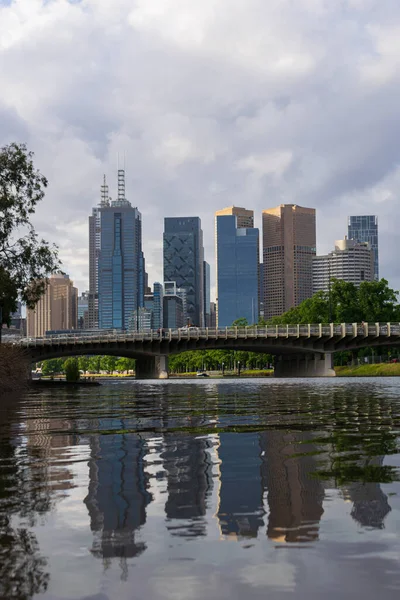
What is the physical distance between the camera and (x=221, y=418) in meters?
20.5

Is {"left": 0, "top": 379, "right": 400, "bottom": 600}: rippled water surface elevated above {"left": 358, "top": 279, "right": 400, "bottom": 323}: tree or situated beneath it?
situated beneath

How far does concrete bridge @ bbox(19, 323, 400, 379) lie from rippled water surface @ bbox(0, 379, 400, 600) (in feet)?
303

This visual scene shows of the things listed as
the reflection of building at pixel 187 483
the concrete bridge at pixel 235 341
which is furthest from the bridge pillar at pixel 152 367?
the reflection of building at pixel 187 483

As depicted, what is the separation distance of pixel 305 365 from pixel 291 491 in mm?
112006

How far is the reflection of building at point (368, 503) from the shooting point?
21.5 feet

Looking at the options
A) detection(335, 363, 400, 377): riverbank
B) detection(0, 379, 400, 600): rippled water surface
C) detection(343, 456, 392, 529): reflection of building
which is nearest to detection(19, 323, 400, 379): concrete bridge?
detection(335, 363, 400, 377): riverbank

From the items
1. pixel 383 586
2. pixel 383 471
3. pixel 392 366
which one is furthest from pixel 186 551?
pixel 392 366

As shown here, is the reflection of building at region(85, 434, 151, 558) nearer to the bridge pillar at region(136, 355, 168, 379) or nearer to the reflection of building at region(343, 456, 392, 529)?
the reflection of building at region(343, 456, 392, 529)

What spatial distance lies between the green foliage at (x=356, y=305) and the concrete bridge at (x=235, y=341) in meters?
22.3

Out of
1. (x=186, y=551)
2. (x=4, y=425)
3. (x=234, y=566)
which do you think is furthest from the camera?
(x=4, y=425)

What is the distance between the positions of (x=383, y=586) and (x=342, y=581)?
257 millimetres

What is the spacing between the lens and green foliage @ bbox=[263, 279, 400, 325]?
13538 cm

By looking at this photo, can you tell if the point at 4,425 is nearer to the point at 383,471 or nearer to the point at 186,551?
the point at 383,471

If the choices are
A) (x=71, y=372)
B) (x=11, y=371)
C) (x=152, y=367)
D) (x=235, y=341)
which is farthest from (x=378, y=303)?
(x=11, y=371)
